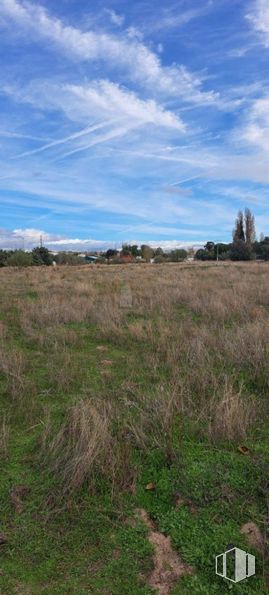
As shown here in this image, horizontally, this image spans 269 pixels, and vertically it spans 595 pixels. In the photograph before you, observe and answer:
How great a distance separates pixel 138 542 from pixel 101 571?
10.8 inches

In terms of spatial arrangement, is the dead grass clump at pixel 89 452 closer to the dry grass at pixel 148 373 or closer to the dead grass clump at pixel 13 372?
the dry grass at pixel 148 373

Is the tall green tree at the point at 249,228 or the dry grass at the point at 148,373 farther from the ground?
the tall green tree at the point at 249,228

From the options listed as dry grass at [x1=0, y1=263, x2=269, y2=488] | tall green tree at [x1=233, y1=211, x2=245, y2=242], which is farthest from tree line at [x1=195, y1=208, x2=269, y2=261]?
dry grass at [x1=0, y1=263, x2=269, y2=488]

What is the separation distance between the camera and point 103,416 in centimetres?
351

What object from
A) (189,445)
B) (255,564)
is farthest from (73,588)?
(189,445)

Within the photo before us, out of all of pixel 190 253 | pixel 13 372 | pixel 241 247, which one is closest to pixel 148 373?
pixel 13 372

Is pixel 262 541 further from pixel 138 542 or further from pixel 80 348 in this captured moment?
pixel 80 348

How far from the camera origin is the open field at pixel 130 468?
2.17m

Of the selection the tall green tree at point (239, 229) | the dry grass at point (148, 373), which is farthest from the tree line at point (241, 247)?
the dry grass at point (148, 373)

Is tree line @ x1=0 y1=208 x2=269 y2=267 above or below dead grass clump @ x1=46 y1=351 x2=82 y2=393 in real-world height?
above

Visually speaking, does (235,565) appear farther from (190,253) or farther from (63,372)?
(190,253)

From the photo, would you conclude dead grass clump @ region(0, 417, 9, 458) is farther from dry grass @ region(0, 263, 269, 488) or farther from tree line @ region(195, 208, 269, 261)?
tree line @ region(195, 208, 269, 261)

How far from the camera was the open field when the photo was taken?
217 cm

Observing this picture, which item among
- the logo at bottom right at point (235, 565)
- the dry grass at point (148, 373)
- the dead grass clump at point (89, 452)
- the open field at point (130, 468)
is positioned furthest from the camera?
the dry grass at point (148, 373)
